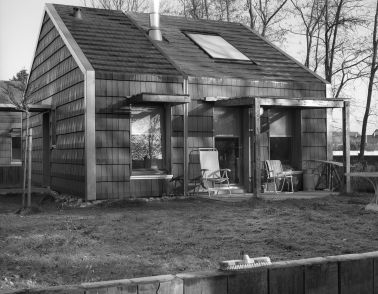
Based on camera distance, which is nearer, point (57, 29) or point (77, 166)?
point (77, 166)

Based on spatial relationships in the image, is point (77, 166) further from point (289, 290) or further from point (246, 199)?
point (289, 290)

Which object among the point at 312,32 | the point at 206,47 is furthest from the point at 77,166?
the point at 312,32

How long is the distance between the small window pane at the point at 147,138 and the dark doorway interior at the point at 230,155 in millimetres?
1596

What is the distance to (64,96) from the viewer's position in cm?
1395

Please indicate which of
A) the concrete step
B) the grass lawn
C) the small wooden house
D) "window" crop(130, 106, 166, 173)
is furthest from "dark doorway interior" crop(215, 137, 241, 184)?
the grass lawn

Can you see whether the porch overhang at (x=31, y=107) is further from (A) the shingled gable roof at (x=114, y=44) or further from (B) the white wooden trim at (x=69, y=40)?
(A) the shingled gable roof at (x=114, y=44)

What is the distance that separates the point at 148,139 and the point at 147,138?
0.04 m

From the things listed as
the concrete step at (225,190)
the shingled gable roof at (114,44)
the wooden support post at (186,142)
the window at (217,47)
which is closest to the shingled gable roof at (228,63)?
the window at (217,47)

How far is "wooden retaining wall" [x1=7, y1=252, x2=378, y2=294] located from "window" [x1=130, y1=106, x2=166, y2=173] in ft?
29.1

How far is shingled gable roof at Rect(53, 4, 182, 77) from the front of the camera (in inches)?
490

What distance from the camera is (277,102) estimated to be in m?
12.3

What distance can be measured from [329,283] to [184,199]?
8.48 metres

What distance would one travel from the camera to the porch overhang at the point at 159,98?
1163 cm

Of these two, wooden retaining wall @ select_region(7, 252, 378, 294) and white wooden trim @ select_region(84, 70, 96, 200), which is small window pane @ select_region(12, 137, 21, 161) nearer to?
white wooden trim @ select_region(84, 70, 96, 200)
